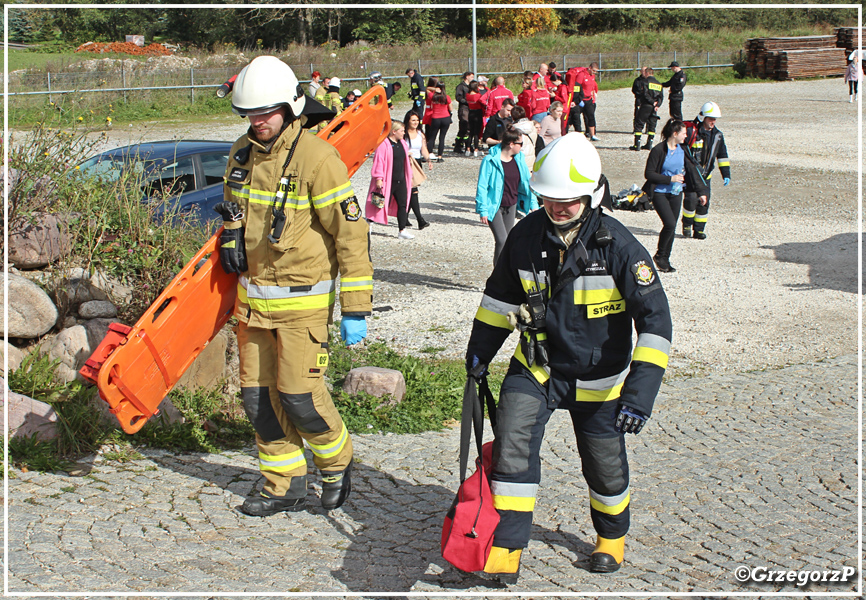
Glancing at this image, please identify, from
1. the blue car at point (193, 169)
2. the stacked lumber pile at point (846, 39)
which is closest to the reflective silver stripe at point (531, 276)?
the blue car at point (193, 169)

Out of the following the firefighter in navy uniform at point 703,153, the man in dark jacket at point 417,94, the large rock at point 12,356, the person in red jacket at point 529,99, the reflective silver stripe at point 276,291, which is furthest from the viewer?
the man in dark jacket at point 417,94

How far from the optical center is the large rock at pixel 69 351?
17.3ft

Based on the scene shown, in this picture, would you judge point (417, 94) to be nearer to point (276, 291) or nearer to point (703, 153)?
point (703, 153)

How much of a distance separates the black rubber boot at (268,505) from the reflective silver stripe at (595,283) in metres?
2.03

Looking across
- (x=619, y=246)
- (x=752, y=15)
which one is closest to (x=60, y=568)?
(x=619, y=246)

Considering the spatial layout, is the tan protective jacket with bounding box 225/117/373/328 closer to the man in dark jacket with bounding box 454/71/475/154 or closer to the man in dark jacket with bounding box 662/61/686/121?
the man in dark jacket with bounding box 454/71/475/154

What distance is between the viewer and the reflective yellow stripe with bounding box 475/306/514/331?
3824 millimetres

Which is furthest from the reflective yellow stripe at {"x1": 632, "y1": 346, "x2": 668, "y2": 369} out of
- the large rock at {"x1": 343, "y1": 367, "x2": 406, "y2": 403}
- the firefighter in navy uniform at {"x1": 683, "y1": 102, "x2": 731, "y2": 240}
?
the firefighter in navy uniform at {"x1": 683, "y1": 102, "x2": 731, "y2": 240}

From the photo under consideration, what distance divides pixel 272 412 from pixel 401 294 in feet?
16.7

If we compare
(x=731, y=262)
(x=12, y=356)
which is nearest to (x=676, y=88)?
(x=731, y=262)

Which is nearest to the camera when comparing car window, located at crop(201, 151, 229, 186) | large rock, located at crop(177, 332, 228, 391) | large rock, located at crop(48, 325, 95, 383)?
large rock, located at crop(48, 325, 95, 383)

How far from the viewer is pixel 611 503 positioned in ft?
12.6

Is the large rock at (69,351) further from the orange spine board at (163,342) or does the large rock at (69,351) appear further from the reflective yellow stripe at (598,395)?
the reflective yellow stripe at (598,395)

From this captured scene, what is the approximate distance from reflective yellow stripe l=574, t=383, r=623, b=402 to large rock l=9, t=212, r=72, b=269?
429 cm
